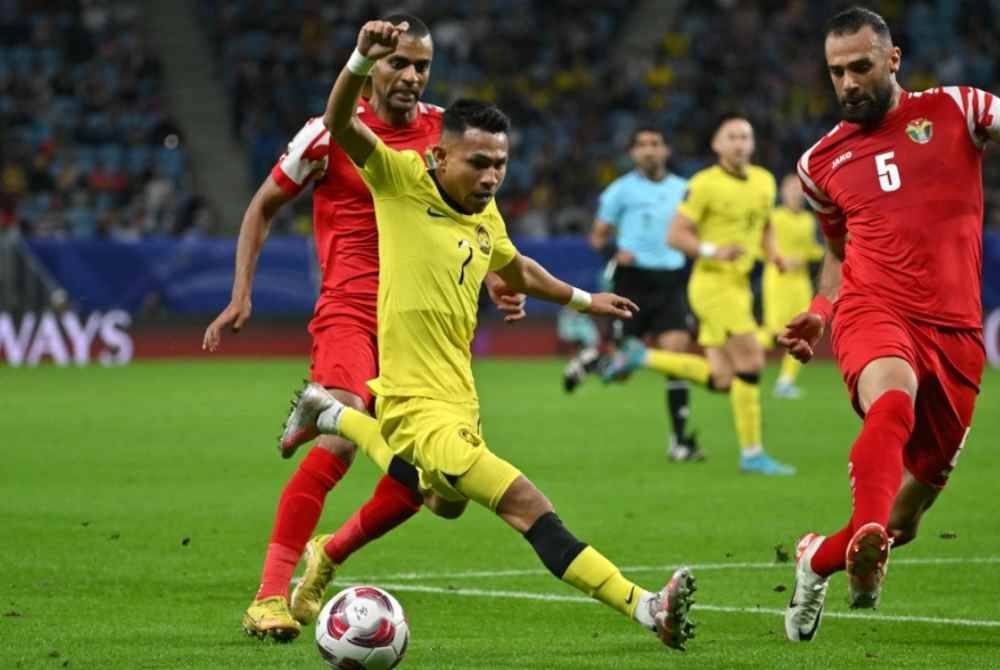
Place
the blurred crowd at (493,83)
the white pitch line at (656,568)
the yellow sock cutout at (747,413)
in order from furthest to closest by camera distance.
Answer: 1. the blurred crowd at (493,83)
2. the yellow sock cutout at (747,413)
3. the white pitch line at (656,568)

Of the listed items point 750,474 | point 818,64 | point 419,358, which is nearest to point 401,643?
point 419,358

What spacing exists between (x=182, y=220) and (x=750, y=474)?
16.9 meters

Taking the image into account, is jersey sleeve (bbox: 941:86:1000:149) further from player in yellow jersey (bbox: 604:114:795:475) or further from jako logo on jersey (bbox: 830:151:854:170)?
player in yellow jersey (bbox: 604:114:795:475)

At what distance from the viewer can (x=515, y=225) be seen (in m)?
28.8

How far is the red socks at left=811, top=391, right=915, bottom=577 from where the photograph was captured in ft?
20.6

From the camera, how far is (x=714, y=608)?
7.64m

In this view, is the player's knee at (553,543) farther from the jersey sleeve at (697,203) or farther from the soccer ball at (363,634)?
the jersey sleeve at (697,203)

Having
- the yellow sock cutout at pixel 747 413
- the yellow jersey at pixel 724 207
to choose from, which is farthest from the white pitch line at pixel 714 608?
the yellow jersey at pixel 724 207

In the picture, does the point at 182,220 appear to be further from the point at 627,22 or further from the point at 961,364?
the point at 961,364

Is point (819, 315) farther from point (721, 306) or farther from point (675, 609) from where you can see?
point (721, 306)

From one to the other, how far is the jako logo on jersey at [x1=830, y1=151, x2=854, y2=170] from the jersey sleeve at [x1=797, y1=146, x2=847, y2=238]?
0.49 ft

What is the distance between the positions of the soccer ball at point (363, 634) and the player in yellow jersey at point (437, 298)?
1.60 ft

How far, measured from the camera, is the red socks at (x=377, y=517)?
7371 millimetres

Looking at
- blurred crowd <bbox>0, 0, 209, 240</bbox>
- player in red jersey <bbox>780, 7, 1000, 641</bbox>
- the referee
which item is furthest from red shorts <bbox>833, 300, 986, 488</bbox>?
blurred crowd <bbox>0, 0, 209, 240</bbox>
